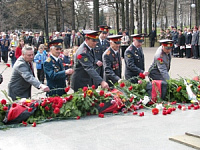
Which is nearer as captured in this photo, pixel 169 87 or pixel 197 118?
pixel 197 118

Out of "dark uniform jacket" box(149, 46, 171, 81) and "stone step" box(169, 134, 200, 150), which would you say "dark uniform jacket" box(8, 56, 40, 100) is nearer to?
"dark uniform jacket" box(149, 46, 171, 81)

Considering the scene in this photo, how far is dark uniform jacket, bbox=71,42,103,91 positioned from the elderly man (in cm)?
95

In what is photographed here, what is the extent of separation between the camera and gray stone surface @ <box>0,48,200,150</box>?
4629 millimetres

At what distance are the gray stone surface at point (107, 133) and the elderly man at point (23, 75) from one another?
123 cm

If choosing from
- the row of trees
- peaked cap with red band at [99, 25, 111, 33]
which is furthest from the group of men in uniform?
the row of trees

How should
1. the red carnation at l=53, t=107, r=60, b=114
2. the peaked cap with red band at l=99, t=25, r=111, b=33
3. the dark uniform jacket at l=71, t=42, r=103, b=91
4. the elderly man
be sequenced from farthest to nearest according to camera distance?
the peaked cap with red band at l=99, t=25, r=111, b=33, the dark uniform jacket at l=71, t=42, r=103, b=91, the elderly man, the red carnation at l=53, t=107, r=60, b=114

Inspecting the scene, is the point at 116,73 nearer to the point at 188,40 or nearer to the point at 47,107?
the point at 47,107

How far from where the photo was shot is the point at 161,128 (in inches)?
212

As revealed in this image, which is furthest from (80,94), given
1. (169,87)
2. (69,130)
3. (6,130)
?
(169,87)

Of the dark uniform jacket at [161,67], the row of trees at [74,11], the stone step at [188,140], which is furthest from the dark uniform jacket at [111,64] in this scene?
the row of trees at [74,11]

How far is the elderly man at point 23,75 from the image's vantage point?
21.2ft

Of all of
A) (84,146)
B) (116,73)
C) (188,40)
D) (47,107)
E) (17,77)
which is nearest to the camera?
(84,146)

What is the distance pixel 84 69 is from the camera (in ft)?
23.0

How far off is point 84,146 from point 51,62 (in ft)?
9.28
